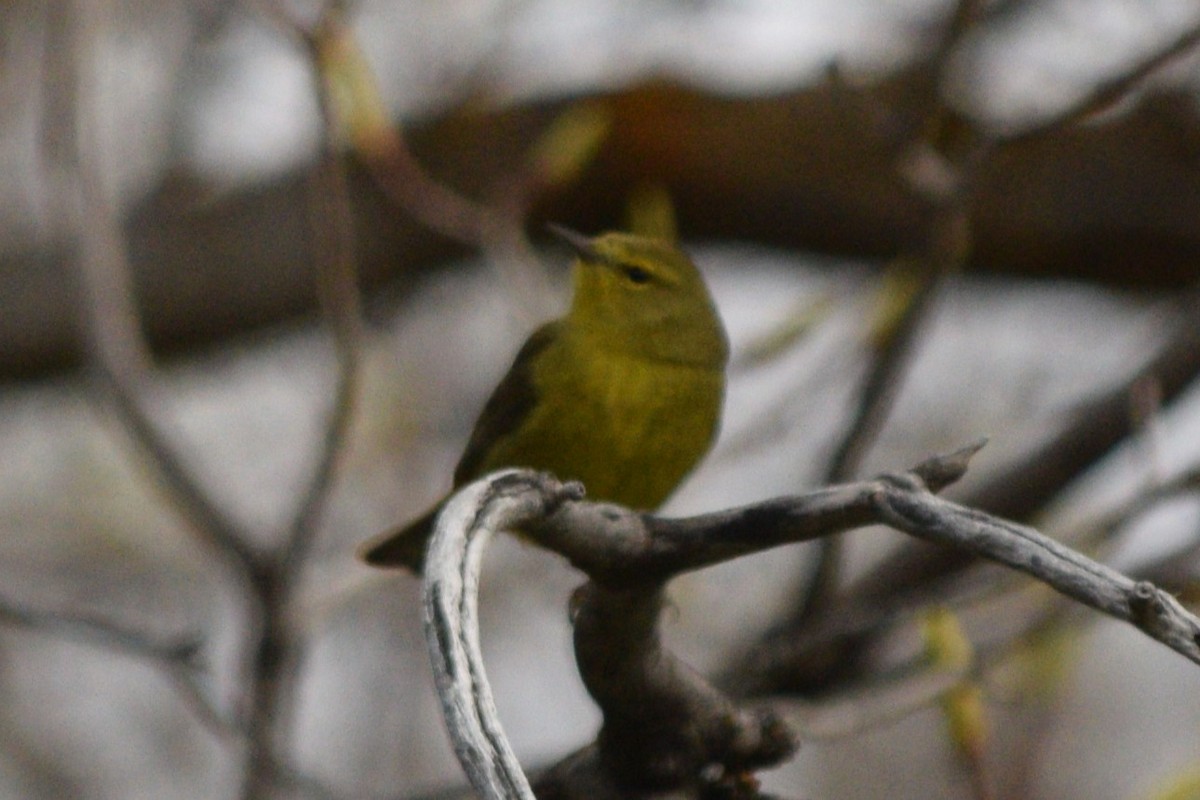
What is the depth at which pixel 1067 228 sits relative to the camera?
658cm

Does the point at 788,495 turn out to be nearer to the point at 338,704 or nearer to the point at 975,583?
the point at 975,583

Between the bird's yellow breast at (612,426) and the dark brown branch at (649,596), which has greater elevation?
the dark brown branch at (649,596)

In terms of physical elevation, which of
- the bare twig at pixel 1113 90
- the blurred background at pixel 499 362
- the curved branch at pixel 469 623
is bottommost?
the blurred background at pixel 499 362

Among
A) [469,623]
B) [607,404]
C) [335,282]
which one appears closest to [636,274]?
[607,404]

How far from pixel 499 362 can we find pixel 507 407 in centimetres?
373

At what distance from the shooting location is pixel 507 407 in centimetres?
392

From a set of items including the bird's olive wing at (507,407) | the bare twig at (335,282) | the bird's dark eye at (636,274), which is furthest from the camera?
the bird's dark eye at (636,274)

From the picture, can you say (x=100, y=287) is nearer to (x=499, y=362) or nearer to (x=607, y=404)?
(x=607, y=404)

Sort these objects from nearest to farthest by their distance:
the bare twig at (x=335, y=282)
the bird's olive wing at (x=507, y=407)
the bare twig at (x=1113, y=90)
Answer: the bare twig at (x=1113, y=90), the bare twig at (x=335, y=282), the bird's olive wing at (x=507, y=407)

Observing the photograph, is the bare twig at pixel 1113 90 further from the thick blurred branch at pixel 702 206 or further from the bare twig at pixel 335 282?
the thick blurred branch at pixel 702 206

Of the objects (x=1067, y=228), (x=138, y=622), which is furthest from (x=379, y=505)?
(x=1067, y=228)

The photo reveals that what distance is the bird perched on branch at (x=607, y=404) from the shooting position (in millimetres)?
3832

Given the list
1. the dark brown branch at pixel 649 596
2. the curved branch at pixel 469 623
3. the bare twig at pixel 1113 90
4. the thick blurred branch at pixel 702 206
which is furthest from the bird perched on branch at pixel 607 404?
the thick blurred branch at pixel 702 206

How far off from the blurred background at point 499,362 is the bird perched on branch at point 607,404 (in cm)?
31
